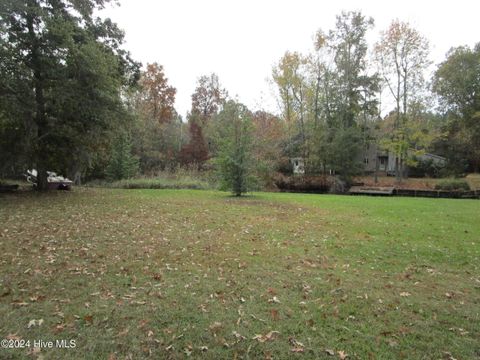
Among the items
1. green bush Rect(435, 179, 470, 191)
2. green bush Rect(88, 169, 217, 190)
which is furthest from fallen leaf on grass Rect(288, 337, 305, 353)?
green bush Rect(435, 179, 470, 191)

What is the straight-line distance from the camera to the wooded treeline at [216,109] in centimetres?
1121

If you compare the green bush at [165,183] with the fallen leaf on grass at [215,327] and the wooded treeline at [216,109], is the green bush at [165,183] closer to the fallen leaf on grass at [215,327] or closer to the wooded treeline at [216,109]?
the wooded treeline at [216,109]

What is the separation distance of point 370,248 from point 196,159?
997 inches

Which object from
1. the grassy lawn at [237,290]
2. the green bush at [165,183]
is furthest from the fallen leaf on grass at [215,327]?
the green bush at [165,183]

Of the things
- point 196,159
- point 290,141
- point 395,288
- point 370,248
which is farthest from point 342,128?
point 395,288

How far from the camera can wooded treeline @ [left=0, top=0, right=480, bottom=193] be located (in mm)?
11211

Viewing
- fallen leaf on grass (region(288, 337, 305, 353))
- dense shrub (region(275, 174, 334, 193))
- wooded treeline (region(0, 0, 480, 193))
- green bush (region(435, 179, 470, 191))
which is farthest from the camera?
dense shrub (region(275, 174, 334, 193))

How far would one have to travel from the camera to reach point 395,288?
4133 millimetres

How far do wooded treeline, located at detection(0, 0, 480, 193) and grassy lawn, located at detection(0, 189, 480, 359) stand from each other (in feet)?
19.5

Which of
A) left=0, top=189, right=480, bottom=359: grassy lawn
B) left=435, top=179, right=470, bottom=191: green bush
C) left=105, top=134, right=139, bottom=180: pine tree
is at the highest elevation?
left=105, top=134, right=139, bottom=180: pine tree

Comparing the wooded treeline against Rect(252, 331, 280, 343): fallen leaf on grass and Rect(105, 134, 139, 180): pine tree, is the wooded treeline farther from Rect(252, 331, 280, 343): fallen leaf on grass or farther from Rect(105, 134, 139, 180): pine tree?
Rect(252, 331, 280, 343): fallen leaf on grass

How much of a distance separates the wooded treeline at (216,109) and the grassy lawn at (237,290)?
5.94 m

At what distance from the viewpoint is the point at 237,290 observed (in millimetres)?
3980

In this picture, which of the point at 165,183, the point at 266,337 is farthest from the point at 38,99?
the point at 266,337
